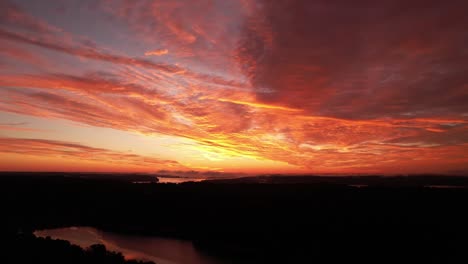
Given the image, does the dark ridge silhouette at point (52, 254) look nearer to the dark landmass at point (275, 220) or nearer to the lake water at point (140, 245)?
the dark landmass at point (275, 220)

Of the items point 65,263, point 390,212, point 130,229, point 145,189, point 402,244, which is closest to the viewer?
point 65,263

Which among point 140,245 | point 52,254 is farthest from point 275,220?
point 52,254

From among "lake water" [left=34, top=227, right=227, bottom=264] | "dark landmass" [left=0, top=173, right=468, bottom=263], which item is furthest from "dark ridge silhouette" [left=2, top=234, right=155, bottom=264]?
"lake water" [left=34, top=227, right=227, bottom=264]

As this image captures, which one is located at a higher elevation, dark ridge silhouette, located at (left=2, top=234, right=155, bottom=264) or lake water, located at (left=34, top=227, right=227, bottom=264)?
dark ridge silhouette, located at (left=2, top=234, right=155, bottom=264)

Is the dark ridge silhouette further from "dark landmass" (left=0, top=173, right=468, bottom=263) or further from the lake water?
the lake water

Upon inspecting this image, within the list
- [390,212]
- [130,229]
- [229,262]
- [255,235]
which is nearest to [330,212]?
[390,212]

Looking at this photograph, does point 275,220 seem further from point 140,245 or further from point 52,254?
point 52,254

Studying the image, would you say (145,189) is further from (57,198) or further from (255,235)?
(255,235)
